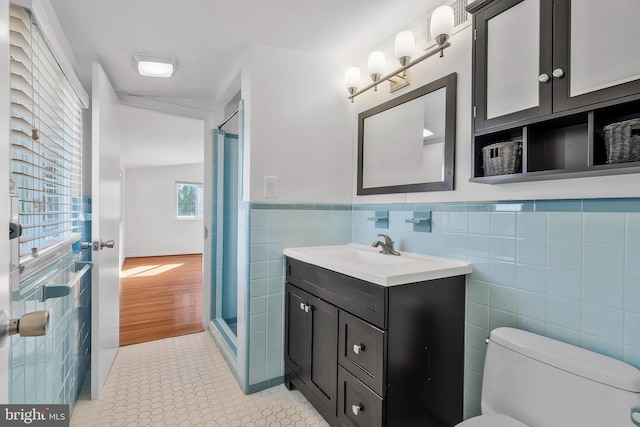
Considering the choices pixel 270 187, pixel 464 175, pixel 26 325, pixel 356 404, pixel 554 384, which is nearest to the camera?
pixel 26 325

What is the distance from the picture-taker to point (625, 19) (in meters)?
0.94

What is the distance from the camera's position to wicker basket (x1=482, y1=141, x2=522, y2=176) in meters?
1.22

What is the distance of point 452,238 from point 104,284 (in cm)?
205

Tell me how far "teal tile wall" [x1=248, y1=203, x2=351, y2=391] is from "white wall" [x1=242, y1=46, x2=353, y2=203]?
4.1 inches

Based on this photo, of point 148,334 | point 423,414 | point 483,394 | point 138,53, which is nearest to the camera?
point 483,394

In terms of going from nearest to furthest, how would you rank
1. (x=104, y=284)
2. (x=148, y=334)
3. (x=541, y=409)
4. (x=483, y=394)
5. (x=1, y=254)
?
(x=1, y=254) → (x=541, y=409) → (x=483, y=394) → (x=104, y=284) → (x=148, y=334)

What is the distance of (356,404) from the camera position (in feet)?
4.58

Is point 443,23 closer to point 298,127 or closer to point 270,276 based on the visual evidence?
point 298,127

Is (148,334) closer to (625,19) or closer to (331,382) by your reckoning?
(331,382)

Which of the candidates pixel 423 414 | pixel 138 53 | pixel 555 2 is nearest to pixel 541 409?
pixel 423 414

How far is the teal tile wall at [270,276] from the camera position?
6.39 feet

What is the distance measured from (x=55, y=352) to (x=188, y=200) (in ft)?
21.6

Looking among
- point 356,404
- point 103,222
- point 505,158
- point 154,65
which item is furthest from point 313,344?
point 154,65

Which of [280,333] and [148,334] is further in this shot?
[148,334]
